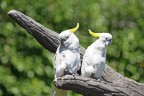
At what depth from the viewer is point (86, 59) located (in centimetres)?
238

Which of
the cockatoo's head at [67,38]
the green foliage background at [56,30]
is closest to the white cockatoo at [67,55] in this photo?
the cockatoo's head at [67,38]

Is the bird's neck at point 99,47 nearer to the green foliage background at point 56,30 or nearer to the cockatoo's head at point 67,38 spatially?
the cockatoo's head at point 67,38

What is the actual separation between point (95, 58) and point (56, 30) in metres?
1.73

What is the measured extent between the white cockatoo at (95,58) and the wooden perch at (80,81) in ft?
0.12

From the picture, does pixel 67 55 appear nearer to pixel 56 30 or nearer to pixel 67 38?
pixel 67 38

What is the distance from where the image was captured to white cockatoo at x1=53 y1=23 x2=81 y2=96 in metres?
2.32

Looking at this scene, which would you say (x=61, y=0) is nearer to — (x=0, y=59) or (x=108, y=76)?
(x=0, y=59)

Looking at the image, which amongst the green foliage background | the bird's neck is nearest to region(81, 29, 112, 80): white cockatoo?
the bird's neck

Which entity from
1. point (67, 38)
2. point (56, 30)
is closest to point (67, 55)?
point (67, 38)

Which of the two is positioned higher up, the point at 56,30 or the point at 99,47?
the point at 56,30

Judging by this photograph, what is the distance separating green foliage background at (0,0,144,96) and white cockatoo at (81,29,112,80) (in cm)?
152

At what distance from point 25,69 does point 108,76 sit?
1430mm

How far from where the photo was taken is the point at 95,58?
2365 millimetres

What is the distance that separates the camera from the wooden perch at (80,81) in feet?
7.62
